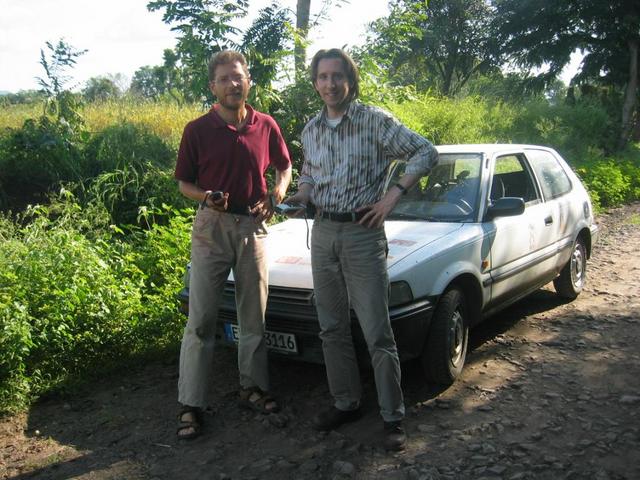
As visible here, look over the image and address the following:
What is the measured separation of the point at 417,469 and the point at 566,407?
4.10 feet

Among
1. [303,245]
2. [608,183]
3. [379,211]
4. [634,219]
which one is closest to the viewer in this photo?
[379,211]

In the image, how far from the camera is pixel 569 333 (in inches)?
199

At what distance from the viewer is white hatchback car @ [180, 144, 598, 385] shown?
12.1 ft

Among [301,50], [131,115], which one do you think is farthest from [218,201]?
[131,115]

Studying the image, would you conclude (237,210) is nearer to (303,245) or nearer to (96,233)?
(303,245)

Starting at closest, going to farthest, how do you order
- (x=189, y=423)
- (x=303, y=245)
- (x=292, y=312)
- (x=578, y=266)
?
(x=189, y=423) < (x=292, y=312) < (x=303, y=245) < (x=578, y=266)

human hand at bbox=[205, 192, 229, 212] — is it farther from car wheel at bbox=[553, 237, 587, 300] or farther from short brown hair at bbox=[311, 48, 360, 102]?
car wheel at bbox=[553, 237, 587, 300]

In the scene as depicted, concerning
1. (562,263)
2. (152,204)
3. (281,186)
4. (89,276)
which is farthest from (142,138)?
(562,263)

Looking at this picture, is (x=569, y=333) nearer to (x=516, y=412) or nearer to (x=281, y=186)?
(x=516, y=412)

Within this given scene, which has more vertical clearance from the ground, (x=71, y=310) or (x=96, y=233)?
(x=96, y=233)

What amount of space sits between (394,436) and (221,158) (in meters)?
1.87

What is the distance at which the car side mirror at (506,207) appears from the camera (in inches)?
170

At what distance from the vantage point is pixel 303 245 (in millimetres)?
4266

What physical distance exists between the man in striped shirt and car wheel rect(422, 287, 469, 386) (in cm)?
55
